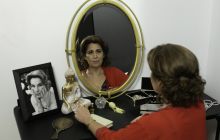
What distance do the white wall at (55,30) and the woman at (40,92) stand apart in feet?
0.39

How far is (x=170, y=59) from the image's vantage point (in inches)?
34.7

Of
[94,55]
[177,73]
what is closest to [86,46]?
[94,55]

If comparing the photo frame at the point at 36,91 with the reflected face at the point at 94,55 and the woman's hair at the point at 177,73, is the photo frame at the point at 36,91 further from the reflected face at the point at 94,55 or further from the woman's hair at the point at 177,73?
the woman's hair at the point at 177,73

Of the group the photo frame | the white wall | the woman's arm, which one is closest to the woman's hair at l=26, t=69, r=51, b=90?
the photo frame

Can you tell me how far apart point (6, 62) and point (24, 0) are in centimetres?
34

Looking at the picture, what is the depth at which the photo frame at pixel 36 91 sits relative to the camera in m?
1.20

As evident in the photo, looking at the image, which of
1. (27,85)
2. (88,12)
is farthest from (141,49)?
(27,85)

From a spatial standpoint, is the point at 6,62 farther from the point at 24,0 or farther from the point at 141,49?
the point at 141,49

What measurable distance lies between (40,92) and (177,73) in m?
0.71

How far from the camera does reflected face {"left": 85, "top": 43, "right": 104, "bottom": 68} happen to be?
53.9 inches

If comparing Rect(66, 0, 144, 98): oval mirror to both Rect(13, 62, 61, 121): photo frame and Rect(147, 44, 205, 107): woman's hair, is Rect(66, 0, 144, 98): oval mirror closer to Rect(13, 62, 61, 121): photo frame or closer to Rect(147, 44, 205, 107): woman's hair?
Rect(13, 62, 61, 121): photo frame

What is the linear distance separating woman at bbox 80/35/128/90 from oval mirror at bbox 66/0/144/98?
0.07ft

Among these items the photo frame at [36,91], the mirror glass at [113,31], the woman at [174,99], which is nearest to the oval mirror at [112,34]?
the mirror glass at [113,31]

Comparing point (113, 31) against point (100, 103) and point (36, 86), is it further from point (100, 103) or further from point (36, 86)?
point (36, 86)
